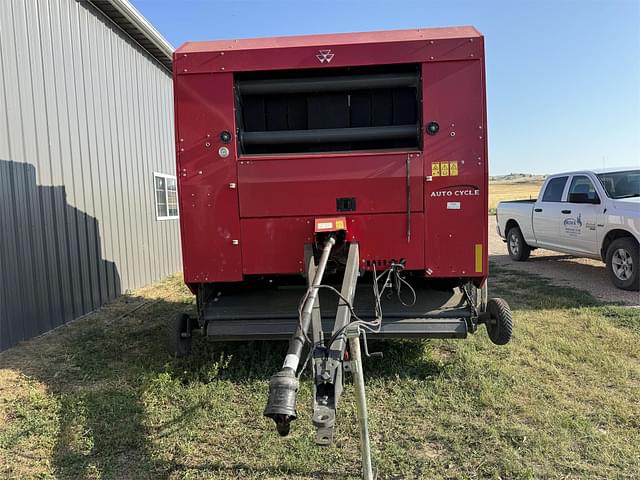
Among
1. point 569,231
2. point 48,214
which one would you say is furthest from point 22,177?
point 569,231

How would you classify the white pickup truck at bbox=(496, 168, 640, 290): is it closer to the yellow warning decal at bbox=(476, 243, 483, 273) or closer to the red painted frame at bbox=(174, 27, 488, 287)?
the yellow warning decal at bbox=(476, 243, 483, 273)

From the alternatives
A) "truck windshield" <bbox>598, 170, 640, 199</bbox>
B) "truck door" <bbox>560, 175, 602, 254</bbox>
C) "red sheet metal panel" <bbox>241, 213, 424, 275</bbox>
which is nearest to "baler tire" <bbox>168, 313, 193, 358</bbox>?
"red sheet metal panel" <bbox>241, 213, 424, 275</bbox>

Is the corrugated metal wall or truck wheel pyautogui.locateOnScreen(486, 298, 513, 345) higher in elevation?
the corrugated metal wall

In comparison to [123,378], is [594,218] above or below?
above

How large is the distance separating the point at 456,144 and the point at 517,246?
8.28m

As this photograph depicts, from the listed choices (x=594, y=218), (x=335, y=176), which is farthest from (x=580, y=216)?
(x=335, y=176)

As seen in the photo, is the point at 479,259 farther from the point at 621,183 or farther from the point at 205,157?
the point at 621,183

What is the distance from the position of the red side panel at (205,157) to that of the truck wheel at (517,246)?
8.94 metres

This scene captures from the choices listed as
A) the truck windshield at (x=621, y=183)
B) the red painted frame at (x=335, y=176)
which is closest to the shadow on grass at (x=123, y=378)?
the red painted frame at (x=335, y=176)

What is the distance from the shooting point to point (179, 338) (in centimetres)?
489

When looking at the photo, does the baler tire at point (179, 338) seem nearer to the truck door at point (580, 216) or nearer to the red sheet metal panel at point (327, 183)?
the red sheet metal panel at point (327, 183)

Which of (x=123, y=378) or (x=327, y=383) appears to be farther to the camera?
(x=123, y=378)

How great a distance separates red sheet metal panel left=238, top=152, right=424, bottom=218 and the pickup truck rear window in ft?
21.3

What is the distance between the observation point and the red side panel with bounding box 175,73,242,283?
4441mm
